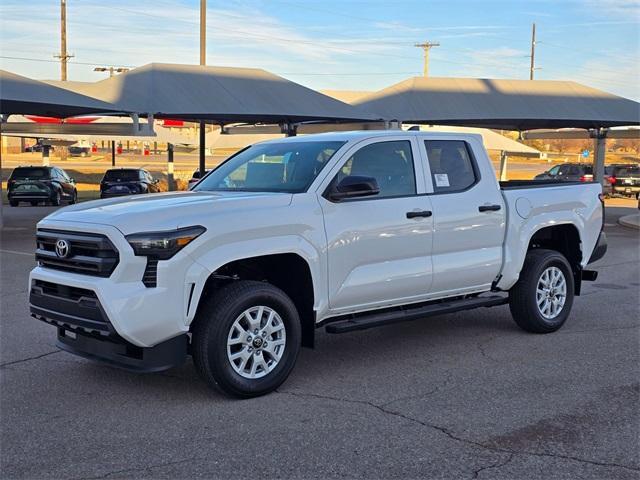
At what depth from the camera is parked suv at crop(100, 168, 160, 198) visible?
99.1 feet

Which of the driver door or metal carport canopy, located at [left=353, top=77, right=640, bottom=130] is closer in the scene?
the driver door

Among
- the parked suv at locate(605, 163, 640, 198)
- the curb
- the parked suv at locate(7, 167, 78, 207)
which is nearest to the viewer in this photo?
the curb

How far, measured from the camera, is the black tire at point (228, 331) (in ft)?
17.0

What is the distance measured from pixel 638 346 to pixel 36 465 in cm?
547

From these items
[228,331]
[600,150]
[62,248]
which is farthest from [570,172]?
[62,248]

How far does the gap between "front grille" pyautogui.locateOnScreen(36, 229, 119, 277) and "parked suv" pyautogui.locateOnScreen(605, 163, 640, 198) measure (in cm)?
3421

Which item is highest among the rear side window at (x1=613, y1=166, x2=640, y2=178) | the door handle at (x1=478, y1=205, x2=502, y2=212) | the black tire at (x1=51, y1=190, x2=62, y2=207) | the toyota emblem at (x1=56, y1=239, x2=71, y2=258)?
the rear side window at (x1=613, y1=166, x2=640, y2=178)

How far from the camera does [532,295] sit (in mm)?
7430

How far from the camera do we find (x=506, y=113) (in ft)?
79.9

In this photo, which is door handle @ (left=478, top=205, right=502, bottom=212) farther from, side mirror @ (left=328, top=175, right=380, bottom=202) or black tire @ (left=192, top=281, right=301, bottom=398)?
black tire @ (left=192, top=281, right=301, bottom=398)

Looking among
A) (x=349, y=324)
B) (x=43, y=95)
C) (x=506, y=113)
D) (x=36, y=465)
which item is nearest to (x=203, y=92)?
(x=43, y=95)

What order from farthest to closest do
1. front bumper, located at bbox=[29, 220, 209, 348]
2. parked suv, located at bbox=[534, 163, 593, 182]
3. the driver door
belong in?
1. parked suv, located at bbox=[534, 163, 593, 182]
2. the driver door
3. front bumper, located at bbox=[29, 220, 209, 348]

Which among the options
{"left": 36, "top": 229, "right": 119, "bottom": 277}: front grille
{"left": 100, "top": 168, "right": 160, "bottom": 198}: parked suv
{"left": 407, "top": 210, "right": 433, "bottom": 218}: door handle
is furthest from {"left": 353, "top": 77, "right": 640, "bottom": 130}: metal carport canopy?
{"left": 36, "top": 229, "right": 119, "bottom": 277}: front grille

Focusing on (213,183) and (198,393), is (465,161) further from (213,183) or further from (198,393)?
(198,393)
